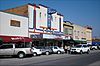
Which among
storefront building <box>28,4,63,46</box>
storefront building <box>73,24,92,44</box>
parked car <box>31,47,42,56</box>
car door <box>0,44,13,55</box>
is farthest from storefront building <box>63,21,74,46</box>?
car door <box>0,44,13,55</box>

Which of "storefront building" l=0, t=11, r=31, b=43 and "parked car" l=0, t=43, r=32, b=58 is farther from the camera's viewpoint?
"storefront building" l=0, t=11, r=31, b=43

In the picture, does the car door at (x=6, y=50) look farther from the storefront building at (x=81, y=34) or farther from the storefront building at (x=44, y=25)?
the storefront building at (x=81, y=34)

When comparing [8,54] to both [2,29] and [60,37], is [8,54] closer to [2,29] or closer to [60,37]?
[2,29]

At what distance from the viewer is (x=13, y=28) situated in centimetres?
3800

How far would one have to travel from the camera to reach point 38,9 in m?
45.0

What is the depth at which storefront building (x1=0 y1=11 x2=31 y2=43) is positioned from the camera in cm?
3456

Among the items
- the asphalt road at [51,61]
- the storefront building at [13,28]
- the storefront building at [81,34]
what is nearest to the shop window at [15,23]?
the storefront building at [13,28]

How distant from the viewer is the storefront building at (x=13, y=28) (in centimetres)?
3456

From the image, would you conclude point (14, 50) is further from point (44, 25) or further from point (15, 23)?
point (44, 25)

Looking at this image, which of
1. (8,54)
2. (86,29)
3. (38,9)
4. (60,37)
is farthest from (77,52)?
(86,29)

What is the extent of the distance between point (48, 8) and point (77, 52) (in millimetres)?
13834

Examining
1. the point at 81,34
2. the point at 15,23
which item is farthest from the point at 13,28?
the point at 81,34

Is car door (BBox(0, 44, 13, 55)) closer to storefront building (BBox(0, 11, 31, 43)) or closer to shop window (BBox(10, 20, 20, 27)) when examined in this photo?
storefront building (BBox(0, 11, 31, 43))

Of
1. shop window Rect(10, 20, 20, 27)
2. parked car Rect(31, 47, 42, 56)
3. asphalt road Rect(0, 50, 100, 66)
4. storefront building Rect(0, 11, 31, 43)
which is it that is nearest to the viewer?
asphalt road Rect(0, 50, 100, 66)
